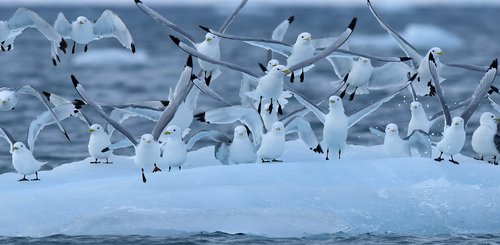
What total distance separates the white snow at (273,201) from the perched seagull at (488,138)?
0.93 metres

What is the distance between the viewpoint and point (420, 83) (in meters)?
14.0

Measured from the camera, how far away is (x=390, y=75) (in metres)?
14.3

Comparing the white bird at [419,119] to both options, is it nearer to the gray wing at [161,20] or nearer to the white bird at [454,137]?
the white bird at [454,137]

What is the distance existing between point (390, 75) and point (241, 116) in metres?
2.41

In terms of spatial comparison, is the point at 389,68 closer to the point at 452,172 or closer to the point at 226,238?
the point at 452,172

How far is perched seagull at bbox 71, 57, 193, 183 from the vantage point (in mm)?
11523

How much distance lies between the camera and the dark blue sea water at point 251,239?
10391 millimetres

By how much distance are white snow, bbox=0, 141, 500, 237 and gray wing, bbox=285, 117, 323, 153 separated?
38.6 inches

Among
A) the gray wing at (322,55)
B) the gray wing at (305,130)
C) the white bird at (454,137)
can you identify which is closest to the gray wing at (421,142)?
the white bird at (454,137)

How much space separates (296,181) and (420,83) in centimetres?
316

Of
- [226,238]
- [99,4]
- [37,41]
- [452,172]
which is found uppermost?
[99,4]

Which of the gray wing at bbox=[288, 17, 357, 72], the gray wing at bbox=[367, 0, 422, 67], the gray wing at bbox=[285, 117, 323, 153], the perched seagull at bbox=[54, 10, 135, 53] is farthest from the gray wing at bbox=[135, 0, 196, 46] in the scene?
the gray wing at bbox=[367, 0, 422, 67]

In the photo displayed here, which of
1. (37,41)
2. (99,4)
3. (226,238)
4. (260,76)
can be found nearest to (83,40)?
(260,76)

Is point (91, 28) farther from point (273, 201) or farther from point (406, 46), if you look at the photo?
point (273, 201)
